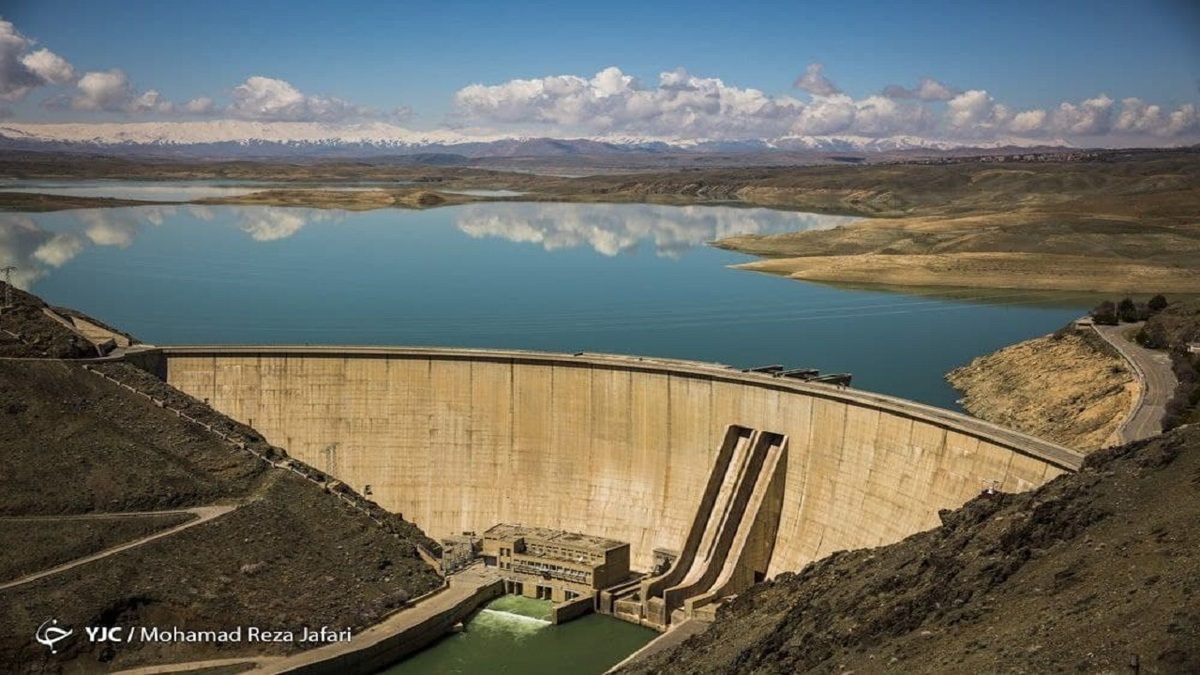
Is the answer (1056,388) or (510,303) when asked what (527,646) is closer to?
(1056,388)

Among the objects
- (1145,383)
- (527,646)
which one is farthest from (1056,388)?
(527,646)

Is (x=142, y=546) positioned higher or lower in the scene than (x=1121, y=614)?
lower

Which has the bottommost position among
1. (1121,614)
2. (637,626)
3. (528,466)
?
(637,626)

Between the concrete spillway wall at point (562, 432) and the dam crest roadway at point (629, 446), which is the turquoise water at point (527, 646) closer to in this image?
the dam crest roadway at point (629, 446)

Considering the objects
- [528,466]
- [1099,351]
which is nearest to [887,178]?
[1099,351]

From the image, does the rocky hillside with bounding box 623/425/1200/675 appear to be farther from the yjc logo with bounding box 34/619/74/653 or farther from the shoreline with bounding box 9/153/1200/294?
the shoreline with bounding box 9/153/1200/294

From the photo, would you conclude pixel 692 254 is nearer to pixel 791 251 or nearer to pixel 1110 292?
pixel 791 251

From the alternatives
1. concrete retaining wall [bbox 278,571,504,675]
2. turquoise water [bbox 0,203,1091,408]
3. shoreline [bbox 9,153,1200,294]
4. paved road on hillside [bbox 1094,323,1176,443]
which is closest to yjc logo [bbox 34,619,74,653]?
concrete retaining wall [bbox 278,571,504,675]
